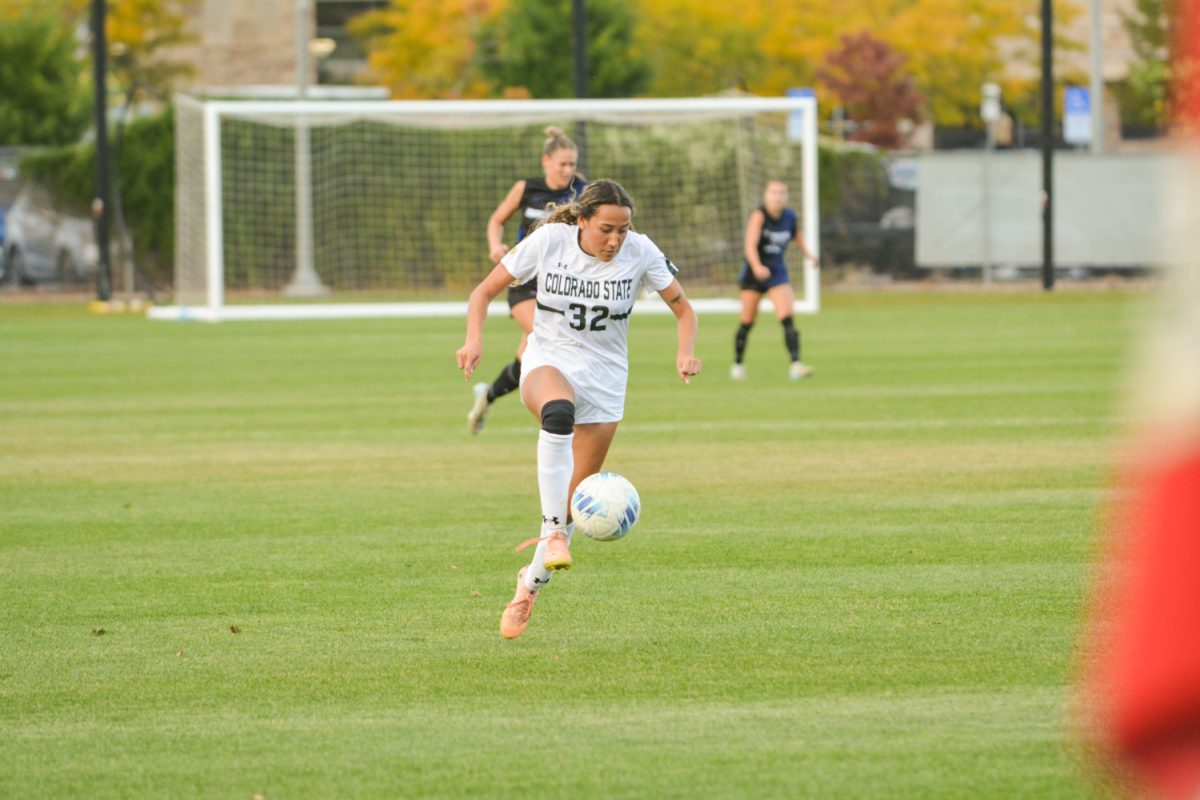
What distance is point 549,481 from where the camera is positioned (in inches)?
292

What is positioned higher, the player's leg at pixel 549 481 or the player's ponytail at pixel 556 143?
the player's ponytail at pixel 556 143

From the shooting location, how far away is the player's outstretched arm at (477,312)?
302 inches

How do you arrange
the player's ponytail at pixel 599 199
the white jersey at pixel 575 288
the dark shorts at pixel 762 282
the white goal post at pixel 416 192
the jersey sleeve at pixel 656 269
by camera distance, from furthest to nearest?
the white goal post at pixel 416 192
the dark shorts at pixel 762 282
the jersey sleeve at pixel 656 269
the white jersey at pixel 575 288
the player's ponytail at pixel 599 199

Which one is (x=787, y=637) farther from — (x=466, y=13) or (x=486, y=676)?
(x=466, y=13)

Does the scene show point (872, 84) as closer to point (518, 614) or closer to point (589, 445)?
point (589, 445)

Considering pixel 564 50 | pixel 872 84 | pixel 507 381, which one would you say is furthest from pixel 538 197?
pixel 872 84

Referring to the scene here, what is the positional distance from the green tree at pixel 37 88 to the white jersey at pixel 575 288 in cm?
4764

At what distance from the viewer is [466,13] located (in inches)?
2223

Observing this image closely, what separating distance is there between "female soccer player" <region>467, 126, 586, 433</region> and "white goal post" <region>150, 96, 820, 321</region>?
18.9m

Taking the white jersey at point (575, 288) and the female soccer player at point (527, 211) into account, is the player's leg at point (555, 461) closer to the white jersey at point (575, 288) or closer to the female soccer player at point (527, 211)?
the white jersey at point (575, 288)

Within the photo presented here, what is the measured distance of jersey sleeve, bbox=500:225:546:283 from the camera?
785 cm

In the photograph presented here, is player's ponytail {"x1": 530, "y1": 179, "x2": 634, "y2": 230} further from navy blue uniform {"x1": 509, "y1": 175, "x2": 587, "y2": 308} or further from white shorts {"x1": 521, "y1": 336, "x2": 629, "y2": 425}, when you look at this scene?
navy blue uniform {"x1": 509, "y1": 175, "x2": 587, "y2": 308}

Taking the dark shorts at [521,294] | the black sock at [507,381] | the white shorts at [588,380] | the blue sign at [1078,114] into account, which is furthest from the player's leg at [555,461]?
the blue sign at [1078,114]

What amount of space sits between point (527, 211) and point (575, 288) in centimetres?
790
